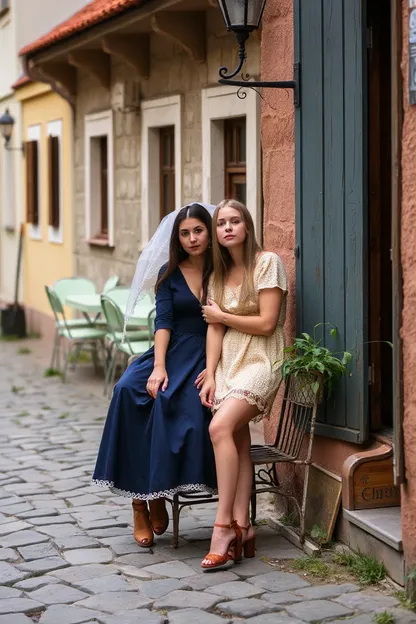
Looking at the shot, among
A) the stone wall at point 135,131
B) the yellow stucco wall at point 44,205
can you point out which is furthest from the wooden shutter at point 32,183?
the stone wall at point 135,131

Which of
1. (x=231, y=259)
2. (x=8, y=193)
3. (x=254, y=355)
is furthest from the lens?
(x=8, y=193)

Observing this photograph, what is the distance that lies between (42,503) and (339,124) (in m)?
2.89

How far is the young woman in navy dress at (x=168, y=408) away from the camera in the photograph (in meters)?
5.81

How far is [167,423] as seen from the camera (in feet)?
19.3

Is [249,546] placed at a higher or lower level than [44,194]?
lower

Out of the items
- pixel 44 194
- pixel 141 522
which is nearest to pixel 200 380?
pixel 141 522

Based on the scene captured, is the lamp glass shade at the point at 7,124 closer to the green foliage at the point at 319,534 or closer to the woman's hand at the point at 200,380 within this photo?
→ the woman's hand at the point at 200,380

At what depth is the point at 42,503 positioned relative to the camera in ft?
23.1

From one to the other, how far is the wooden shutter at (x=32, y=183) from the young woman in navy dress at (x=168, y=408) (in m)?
11.8

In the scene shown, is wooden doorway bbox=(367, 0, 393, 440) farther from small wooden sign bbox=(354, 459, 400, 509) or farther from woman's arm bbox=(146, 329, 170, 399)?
woman's arm bbox=(146, 329, 170, 399)

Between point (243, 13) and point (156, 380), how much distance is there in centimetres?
195

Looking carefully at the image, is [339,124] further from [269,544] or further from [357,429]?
[269,544]

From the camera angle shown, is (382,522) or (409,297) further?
(382,522)

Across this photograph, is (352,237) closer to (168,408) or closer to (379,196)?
(379,196)
